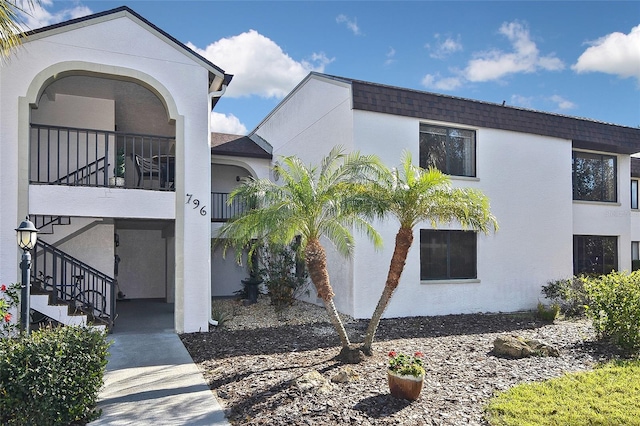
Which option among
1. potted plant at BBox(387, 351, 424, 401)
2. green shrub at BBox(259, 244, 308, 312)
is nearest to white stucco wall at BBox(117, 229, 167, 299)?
green shrub at BBox(259, 244, 308, 312)

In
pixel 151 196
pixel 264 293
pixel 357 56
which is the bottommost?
pixel 264 293

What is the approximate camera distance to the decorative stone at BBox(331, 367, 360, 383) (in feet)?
21.4

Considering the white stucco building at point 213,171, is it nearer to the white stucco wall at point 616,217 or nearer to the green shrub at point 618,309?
the white stucco wall at point 616,217

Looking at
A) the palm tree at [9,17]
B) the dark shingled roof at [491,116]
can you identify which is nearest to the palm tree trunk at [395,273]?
the dark shingled roof at [491,116]

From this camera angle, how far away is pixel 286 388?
20.4 ft

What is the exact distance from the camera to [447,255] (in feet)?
42.4

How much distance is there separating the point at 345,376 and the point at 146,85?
8.01m

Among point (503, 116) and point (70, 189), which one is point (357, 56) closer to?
point (503, 116)

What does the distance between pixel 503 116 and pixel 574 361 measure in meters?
8.17

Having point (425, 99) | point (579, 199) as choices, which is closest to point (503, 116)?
point (425, 99)

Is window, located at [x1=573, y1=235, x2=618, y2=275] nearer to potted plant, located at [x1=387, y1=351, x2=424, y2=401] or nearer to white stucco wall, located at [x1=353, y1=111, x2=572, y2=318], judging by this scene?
white stucco wall, located at [x1=353, y1=111, x2=572, y2=318]

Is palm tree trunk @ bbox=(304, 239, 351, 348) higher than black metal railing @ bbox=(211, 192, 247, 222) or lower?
lower

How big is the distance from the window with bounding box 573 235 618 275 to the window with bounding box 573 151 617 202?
1498mm

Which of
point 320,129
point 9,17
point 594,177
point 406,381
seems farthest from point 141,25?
point 594,177
